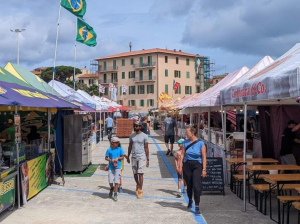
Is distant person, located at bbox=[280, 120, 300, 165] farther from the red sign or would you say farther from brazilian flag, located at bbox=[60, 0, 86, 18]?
brazilian flag, located at bbox=[60, 0, 86, 18]

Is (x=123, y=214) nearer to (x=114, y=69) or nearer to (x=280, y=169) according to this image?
(x=280, y=169)

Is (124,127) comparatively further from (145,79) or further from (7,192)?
(145,79)

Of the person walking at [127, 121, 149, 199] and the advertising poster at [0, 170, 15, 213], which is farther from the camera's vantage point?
the person walking at [127, 121, 149, 199]

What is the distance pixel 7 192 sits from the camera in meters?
6.84

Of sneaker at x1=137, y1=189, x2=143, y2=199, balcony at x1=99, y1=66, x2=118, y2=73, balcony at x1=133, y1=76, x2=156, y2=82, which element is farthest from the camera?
balcony at x1=99, y1=66, x2=118, y2=73

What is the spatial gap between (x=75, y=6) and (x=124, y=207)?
801 centimetres

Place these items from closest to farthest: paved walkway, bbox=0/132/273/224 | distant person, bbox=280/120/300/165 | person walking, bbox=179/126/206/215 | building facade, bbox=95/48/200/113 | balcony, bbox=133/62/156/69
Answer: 1. paved walkway, bbox=0/132/273/224
2. person walking, bbox=179/126/206/215
3. distant person, bbox=280/120/300/165
4. building facade, bbox=95/48/200/113
5. balcony, bbox=133/62/156/69

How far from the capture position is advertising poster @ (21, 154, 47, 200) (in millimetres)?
7734

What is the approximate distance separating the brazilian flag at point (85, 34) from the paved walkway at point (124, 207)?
20.5 feet

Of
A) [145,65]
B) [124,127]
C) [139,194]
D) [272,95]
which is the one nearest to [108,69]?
[145,65]

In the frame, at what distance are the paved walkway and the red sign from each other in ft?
7.29

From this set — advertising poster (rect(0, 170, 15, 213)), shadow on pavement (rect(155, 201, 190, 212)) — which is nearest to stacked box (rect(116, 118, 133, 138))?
shadow on pavement (rect(155, 201, 190, 212))

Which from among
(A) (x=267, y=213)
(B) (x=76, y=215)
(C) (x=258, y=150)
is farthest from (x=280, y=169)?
(B) (x=76, y=215)

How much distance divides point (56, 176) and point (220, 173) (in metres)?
5.07
